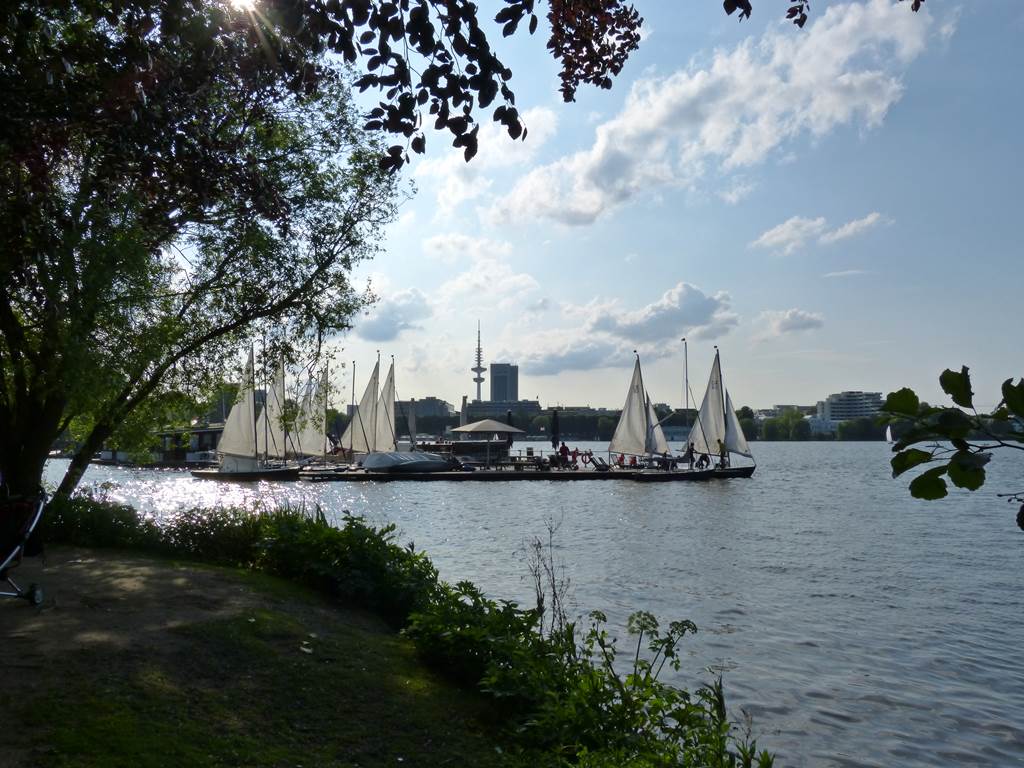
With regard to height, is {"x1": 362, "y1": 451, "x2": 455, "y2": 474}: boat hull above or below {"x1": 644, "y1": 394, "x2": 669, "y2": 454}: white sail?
below

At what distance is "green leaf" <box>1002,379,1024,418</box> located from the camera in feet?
5.28

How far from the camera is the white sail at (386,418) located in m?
68.6

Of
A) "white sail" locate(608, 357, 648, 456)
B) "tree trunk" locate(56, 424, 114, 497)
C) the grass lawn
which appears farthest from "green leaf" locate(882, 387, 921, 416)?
"white sail" locate(608, 357, 648, 456)

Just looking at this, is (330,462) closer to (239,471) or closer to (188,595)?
(239,471)

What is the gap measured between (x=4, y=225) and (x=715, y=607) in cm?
1250

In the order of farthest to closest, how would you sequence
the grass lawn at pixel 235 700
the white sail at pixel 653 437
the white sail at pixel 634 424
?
the white sail at pixel 653 437 → the white sail at pixel 634 424 → the grass lawn at pixel 235 700

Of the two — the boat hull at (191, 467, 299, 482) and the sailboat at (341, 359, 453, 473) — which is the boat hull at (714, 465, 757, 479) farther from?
the boat hull at (191, 467, 299, 482)

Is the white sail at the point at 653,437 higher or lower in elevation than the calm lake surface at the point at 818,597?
higher

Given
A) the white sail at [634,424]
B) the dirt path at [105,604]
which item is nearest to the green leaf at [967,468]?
the dirt path at [105,604]

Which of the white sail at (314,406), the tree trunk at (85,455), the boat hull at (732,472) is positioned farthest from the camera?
the boat hull at (732,472)

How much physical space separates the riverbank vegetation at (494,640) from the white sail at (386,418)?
182ft

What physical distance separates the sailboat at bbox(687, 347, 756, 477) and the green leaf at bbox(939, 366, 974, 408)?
202ft

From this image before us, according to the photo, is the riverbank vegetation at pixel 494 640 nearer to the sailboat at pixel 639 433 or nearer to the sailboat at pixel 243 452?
the sailboat at pixel 243 452

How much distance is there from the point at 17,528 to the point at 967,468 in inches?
342
